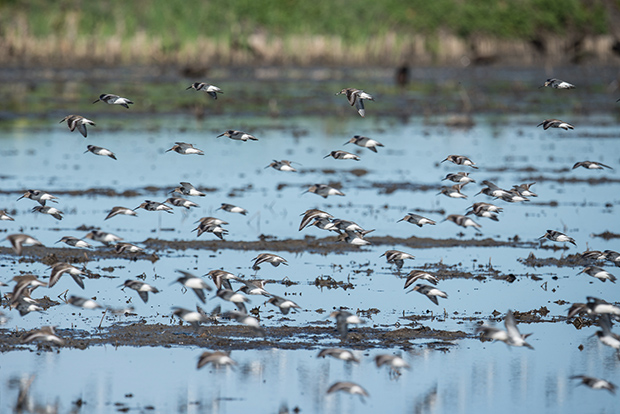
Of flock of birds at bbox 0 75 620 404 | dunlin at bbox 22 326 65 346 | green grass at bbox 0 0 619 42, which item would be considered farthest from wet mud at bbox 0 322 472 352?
green grass at bbox 0 0 619 42

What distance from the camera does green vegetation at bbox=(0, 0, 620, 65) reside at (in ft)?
154

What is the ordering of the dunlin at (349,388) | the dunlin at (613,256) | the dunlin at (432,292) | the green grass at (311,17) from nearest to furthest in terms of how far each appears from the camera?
the dunlin at (349,388) → the dunlin at (432,292) → the dunlin at (613,256) → the green grass at (311,17)

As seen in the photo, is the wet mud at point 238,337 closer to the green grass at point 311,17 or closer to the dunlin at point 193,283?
the dunlin at point 193,283

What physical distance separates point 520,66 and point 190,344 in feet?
158

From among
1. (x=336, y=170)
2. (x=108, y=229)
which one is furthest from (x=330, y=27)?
(x=108, y=229)

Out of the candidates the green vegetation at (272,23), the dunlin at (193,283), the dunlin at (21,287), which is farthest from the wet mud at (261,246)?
the green vegetation at (272,23)

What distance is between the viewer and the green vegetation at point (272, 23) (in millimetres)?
47062

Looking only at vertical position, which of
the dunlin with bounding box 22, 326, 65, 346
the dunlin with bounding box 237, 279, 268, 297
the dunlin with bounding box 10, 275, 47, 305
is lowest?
the dunlin with bounding box 22, 326, 65, 346

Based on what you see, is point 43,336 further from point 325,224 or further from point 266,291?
point 325,224

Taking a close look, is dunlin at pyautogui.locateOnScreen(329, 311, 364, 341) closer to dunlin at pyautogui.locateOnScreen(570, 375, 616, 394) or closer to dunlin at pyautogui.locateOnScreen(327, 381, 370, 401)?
dunlin at pyautogui.locateOnScreen(327, 381, 370, 401)

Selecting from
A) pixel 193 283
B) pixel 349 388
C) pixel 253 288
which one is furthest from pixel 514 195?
pixel 349 388

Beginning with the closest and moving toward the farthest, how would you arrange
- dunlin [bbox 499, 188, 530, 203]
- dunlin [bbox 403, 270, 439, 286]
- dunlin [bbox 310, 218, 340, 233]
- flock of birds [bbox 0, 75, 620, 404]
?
flock of birds [bbox 0, 75, 620, 404] < dunlin [bbox 403, 270, 439, 286] < dunlin [bbox 310, 218, 340, 233] < dunlin [bbox 499, 188, 530, 203]

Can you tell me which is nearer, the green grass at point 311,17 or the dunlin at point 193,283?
the dunlin at point 193,283

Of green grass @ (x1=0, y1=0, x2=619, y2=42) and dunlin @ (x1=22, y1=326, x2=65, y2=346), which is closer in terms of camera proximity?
dunlin @ (x1=22, y1=326, x2=65, y2=346)
